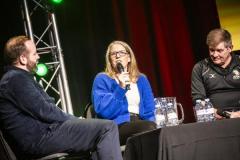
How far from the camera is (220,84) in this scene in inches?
131

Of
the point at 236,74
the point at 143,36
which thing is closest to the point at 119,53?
the point at 236,74

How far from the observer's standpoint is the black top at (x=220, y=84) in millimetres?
3293

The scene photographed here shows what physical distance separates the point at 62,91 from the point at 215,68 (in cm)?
153

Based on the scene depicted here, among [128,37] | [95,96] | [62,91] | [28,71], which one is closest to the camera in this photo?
[28,71]

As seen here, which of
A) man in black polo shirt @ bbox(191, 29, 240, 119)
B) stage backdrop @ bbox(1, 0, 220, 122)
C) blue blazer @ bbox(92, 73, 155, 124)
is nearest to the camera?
blue blazer @ bbox(92, 73, 155, 124)

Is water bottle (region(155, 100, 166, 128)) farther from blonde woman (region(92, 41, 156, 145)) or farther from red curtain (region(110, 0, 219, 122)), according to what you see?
red curtain (region(110, 0, 219, 122))

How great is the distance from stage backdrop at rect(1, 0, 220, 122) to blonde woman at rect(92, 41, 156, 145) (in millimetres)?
873

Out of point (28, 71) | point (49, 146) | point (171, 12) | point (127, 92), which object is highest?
point (171, 12)

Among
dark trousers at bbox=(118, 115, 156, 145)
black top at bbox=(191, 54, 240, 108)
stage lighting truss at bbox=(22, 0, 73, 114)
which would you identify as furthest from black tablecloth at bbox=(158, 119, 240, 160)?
stage lighting truss at bbox=(22, 0, 73, 114)

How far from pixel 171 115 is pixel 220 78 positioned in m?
1.24

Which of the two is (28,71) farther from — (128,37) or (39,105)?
(128,37)

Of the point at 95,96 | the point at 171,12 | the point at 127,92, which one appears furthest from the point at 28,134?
the point at 171,12

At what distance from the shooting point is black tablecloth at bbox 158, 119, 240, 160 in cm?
179

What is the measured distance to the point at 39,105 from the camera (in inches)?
103
